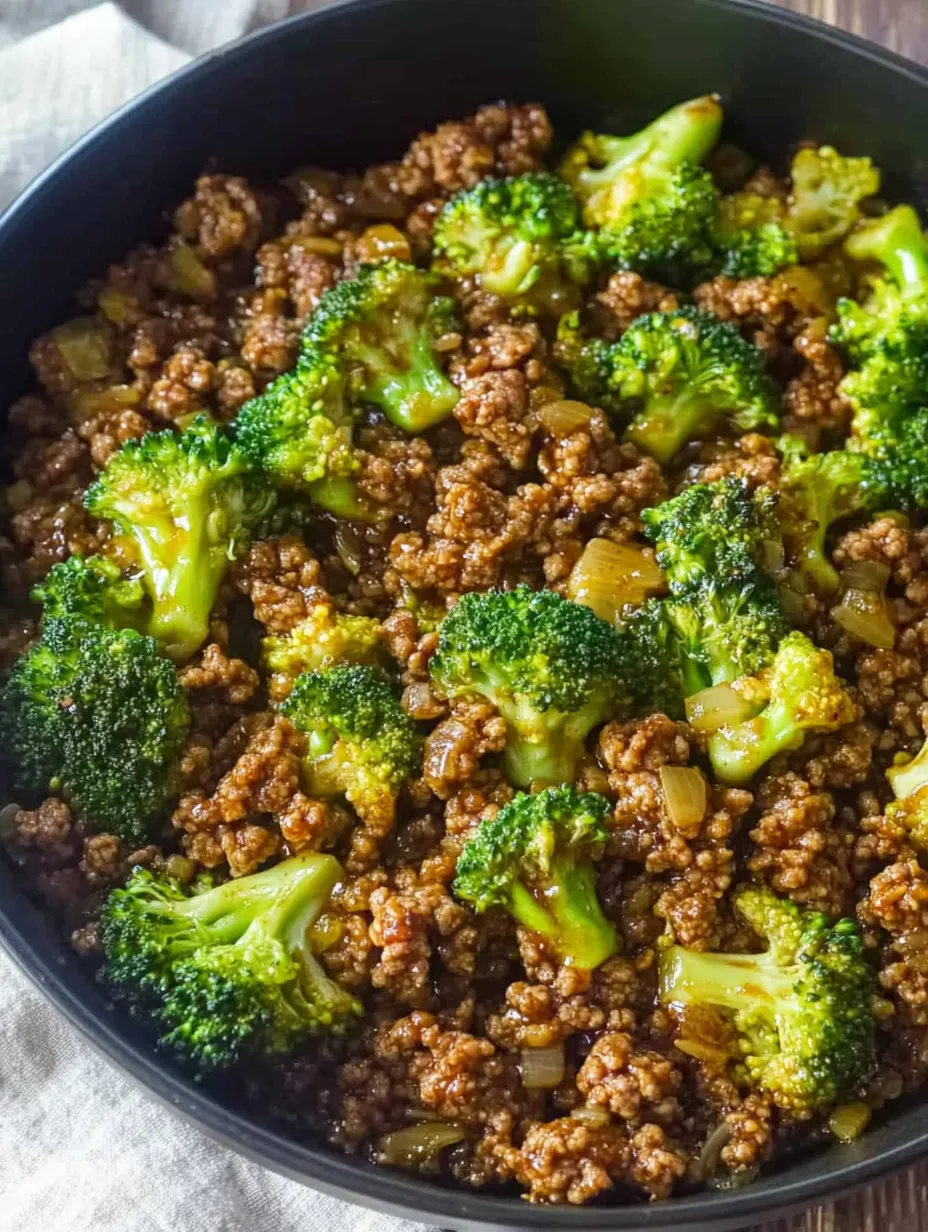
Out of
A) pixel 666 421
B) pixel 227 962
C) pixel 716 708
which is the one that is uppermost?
pixel 666 421

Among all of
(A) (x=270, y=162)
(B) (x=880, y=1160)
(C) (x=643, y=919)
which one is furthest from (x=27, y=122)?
(B) (x=880, y=1160)

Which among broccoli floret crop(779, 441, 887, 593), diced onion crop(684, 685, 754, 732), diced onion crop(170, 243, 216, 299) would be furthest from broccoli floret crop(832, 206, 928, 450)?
diced onion crop(170, 243, 216, 299)

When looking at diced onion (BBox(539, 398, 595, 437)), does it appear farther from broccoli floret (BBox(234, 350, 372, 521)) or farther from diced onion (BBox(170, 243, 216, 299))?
diced onion (BBox(170, 243, 216, 299))

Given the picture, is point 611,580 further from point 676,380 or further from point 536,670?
point 676,380

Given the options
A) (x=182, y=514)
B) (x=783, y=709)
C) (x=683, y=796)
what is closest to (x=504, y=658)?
(x=683, y=796)

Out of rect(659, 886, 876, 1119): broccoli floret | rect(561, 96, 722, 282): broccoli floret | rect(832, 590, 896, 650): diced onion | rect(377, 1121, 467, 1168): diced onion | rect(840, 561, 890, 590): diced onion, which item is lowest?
rect(659, 886, 876, 1119): broccoli floret

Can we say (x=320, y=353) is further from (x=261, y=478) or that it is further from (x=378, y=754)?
(x=378, y=754)
